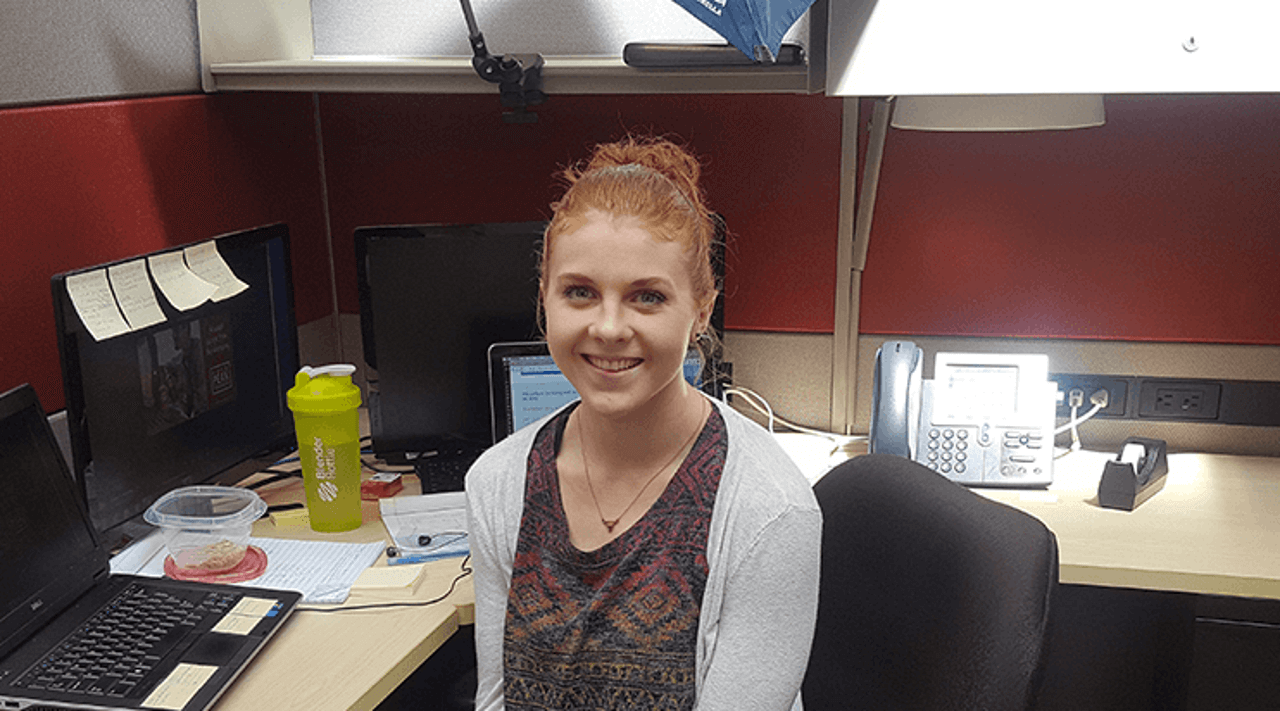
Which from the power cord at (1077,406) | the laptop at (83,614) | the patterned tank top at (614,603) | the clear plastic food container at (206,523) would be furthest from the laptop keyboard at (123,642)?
the power cord at (1077,406)

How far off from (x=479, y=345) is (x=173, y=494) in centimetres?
51

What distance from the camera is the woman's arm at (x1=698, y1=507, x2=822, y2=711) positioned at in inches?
39.7

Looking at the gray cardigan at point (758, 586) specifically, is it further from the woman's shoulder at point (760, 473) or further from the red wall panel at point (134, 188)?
the red wall panel at point (134, 188)

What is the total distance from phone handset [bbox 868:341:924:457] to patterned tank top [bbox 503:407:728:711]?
0.64 meters

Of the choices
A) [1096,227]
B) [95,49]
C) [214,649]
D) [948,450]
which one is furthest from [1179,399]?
[95,49]

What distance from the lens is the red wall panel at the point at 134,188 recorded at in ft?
4.47

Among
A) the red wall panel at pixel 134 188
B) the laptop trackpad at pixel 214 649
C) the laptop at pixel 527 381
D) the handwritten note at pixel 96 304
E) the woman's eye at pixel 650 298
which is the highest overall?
the red wall panel at pixel 134 188

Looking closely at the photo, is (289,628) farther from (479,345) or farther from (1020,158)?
(1020,158)

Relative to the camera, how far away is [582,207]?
39.5 inches

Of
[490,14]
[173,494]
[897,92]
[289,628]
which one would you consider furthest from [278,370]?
[897,92]

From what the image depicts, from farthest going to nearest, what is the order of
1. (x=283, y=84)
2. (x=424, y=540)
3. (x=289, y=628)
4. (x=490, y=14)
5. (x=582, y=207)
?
1. (x=490, y=14)
2. (x=283, y=84)
3. (x=424, y=540)
4. (x=289, y=628)
5. (x=582, y=207)

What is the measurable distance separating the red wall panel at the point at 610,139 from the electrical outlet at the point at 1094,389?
1.37 feet

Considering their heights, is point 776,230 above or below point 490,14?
below

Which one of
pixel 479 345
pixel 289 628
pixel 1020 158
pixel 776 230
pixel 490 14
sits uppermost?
pixel 490 14
